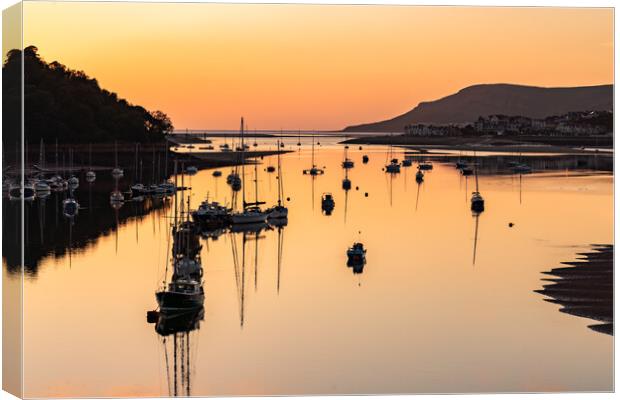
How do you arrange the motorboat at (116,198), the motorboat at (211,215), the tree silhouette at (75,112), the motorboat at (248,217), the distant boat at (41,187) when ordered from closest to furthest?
the motorboat at (211,215), the motorboat at (248,217), the motorboat at (116,198), the distant boat at (41,187), the tree silhouette at (75,112)

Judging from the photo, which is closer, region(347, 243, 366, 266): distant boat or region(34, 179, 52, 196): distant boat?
region(347, 243, 366, 266): distant boat

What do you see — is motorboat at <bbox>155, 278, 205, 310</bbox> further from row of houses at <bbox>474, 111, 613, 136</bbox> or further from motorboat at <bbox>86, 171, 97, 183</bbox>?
motorboat at <bbox>86, 171, 97, 183</bbox>

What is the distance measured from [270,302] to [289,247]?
13.9 meters

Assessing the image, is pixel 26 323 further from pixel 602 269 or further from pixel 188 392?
pixel 602 269

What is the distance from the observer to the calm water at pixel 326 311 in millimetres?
22625

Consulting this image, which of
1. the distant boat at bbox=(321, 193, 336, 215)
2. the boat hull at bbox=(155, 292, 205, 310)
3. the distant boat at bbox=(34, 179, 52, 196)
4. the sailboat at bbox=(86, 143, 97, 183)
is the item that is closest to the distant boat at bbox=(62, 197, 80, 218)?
the distant boat at bbox=(34, 179, 52, 196)

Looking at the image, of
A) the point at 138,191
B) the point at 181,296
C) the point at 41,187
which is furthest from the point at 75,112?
the point at 181,296

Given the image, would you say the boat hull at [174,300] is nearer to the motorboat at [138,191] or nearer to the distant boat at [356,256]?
the distant boat at [356,256]

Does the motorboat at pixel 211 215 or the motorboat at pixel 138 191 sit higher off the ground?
the motorboat at pixel 138 191

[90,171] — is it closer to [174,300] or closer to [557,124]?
[557,124]

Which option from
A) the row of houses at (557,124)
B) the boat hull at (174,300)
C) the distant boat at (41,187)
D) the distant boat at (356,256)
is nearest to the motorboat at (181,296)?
the boat hull at (174,300)

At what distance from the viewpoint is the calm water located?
22.6 meters

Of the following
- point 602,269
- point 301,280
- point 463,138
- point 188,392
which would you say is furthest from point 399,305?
point 463,138

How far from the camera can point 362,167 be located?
120 meters
